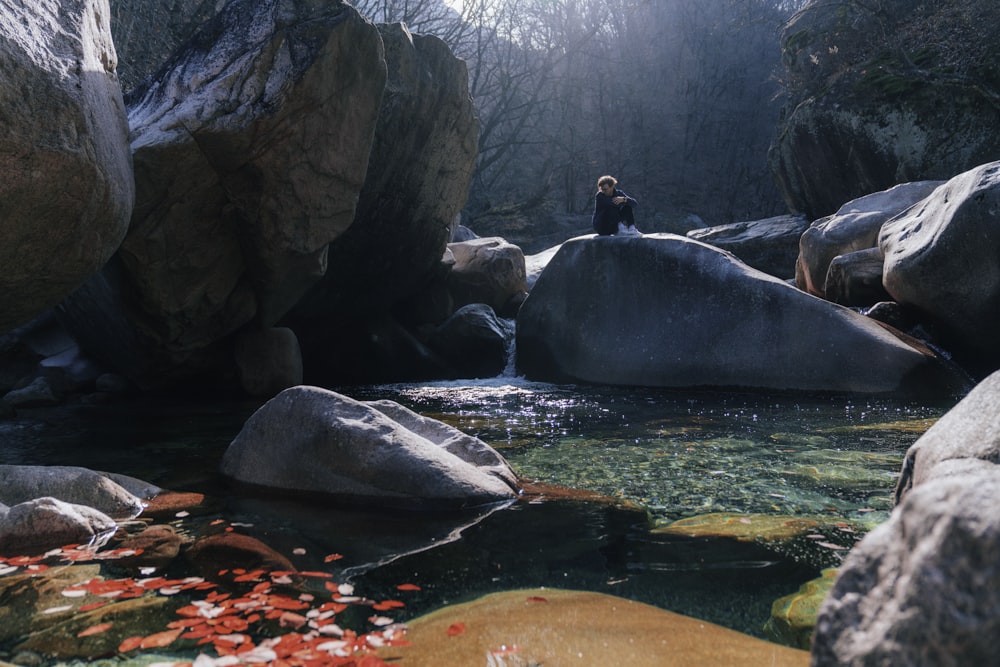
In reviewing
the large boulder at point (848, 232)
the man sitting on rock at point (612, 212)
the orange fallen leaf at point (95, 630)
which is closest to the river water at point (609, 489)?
the orange fallen leaf at point (95, 630)

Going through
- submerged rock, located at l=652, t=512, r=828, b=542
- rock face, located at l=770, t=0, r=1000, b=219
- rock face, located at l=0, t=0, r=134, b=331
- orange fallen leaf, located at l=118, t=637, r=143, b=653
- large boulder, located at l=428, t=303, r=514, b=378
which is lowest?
orange fallen leaf, located at l=118, t=637, r=143, b=653

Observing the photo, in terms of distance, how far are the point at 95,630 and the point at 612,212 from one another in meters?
8.67

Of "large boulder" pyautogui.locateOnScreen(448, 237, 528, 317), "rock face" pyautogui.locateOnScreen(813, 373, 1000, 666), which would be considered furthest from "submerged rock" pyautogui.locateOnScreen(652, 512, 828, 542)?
"large boulder" pyautogui.locateOnScreen(448, 237, 528, 317)

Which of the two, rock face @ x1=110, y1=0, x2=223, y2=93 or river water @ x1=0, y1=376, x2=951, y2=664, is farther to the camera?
rock face @ x1=110, y1=0, x2=223, y2=93

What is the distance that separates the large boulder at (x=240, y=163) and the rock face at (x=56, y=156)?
1.73 meters

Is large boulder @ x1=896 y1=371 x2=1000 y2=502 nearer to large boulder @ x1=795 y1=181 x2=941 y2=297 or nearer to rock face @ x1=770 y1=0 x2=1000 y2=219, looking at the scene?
large boulder @ x1=795 y1=181 x2=941 y2=297

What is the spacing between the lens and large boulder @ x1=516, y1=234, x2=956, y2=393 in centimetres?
805

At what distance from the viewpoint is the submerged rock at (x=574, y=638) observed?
2.28 meters

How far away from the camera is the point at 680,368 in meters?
9.00

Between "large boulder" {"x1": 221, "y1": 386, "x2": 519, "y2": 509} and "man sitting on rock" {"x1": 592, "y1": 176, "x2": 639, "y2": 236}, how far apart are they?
6088 millimetres

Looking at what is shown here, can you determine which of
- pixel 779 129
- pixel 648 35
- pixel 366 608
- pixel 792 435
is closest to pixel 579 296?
pixel 792 435

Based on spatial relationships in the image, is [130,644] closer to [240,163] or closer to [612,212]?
[240,163]

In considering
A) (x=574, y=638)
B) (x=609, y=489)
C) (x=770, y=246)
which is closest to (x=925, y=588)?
(x=574, y=638)

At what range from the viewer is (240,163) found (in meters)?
7.00
